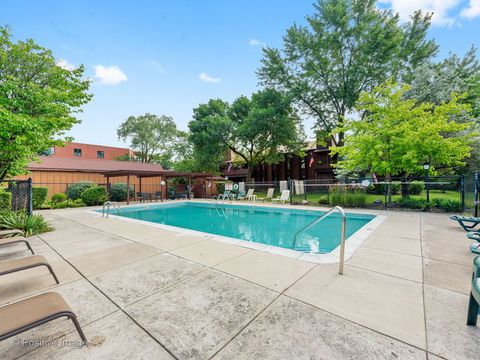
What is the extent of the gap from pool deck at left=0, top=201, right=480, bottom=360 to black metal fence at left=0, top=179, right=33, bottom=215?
3590mm

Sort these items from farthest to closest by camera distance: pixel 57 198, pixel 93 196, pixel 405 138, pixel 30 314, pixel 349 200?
pixel 93 196, pixel 57 198, pixel 349 200, pixel 405 138, pixel 30 314

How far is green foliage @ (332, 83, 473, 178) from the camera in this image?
9578mm

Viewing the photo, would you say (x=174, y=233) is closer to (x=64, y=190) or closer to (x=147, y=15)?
(x=147, y=15)

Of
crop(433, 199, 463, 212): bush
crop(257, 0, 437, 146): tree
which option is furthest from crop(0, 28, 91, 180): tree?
crop(257, 0, 437, 146): tree

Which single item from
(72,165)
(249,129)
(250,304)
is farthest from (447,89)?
(72,165)

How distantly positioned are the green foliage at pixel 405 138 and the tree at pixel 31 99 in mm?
12420

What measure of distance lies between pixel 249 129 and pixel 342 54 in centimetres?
1085

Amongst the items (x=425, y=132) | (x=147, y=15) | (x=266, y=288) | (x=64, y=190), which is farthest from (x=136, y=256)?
(x=64, y=190)

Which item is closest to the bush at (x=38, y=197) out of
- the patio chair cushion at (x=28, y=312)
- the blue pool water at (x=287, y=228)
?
the blue pool water at (x=287, y=228)

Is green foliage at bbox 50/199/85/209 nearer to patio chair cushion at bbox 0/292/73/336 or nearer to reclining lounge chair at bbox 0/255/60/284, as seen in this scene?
reclining lounge chair at bbox 0/255/60/284

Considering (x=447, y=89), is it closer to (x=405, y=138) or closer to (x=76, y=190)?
(x=405, y=138)

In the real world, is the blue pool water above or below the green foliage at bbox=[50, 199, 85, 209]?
below

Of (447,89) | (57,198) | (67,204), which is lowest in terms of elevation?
A: (67,204)

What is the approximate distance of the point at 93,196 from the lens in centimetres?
1445
